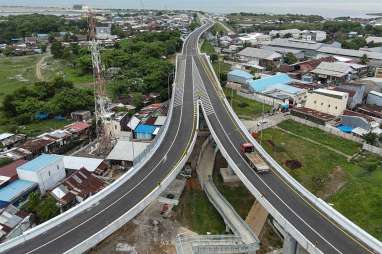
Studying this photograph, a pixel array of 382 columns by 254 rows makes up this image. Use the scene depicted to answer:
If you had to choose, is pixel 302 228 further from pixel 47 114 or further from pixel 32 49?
pixel 32 49

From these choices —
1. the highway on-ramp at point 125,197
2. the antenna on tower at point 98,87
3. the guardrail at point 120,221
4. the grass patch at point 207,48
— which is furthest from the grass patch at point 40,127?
the grass patch at point 207,48

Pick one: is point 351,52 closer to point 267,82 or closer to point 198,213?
point 267,82

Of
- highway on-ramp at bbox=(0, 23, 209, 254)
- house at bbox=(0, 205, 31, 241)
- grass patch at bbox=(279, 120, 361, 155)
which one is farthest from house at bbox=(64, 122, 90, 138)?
grass patch at bbox=(279, 120, 361, 155)

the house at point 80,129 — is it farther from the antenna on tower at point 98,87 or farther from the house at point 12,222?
the house at point 12,222

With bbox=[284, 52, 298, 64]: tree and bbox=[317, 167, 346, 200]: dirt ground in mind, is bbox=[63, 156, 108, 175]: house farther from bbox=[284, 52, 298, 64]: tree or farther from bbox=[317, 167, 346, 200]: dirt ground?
bbox=[284, 52, 298, 64]: tree

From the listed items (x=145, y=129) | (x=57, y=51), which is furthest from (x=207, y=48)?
(x=145, y=129)
